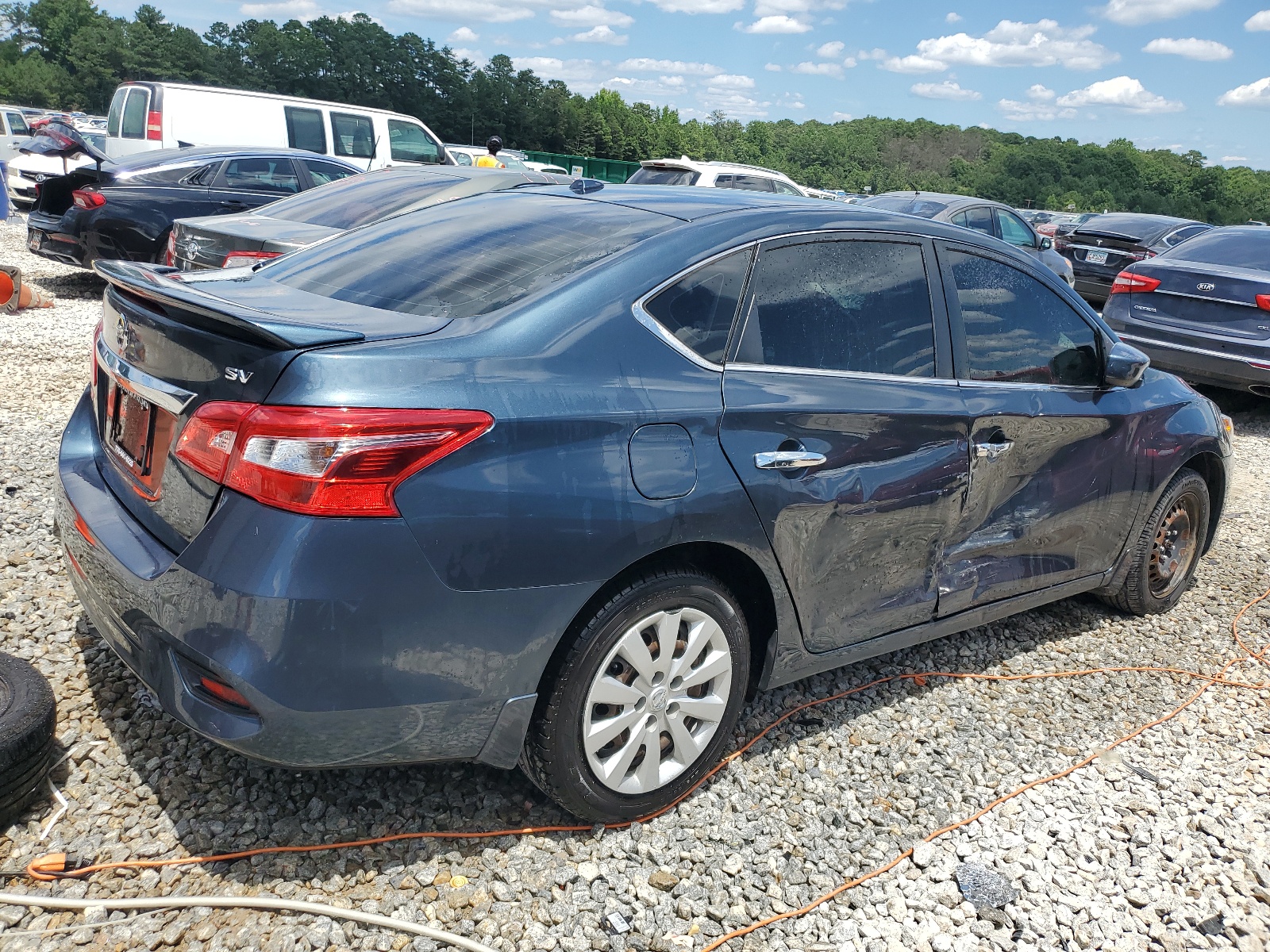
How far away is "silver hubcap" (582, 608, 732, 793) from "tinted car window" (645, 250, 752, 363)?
723 mm

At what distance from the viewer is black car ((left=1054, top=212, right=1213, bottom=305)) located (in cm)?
1520

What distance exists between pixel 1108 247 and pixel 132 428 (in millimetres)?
15841

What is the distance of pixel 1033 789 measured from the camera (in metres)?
3.28

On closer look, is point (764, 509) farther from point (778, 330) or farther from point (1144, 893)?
point (1144, 893)

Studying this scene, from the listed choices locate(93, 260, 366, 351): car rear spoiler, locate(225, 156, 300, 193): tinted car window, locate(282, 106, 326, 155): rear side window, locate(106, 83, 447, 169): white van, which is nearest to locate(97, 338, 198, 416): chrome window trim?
locate(93, 260, 366, 351): car rear spoiler

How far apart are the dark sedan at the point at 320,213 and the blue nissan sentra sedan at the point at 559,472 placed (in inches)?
132

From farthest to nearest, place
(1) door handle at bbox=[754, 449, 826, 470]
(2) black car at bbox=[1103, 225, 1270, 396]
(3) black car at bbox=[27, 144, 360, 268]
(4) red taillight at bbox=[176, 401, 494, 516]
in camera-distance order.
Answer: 1. (3) black car at bbox=[27, 144, 360, 268]
2. (2) black car at bbox=[1103, 225, 1270, 396]
3. (1) door handle at bbox=[754, 449, 826, 470]
4. (4) red taillight at bbox=[176, 401, 494, 516]

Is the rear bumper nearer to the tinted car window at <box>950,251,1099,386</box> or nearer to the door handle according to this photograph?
the door handle

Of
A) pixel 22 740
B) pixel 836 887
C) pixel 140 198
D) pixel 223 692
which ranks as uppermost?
pixel 140 198

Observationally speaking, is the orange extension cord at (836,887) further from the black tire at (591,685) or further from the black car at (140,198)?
the black car at (140,198)

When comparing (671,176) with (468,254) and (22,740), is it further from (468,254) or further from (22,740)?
(22,740)

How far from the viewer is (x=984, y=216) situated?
13.6 m

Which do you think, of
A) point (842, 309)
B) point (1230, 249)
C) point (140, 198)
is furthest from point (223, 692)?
point (1230, 249)

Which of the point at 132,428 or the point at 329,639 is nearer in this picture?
the point at 329,639
